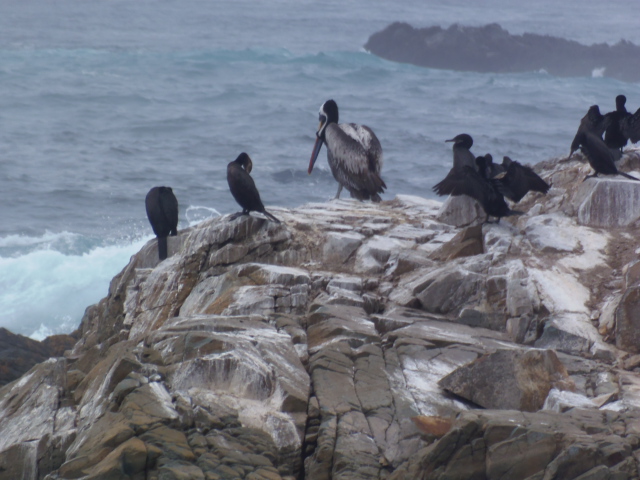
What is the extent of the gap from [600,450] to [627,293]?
261 cm

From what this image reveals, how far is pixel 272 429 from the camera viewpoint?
5.27 meters

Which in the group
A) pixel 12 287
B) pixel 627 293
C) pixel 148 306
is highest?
pixel 627 293

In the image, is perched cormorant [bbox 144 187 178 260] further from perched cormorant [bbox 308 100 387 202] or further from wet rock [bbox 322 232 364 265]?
perched cormorant [bbox 308 100 387 202]

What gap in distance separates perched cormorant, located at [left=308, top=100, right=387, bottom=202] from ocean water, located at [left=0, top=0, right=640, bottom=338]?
723cm

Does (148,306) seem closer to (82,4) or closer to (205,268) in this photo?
(205,268)

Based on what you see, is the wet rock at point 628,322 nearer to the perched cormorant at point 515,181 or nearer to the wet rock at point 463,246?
the wet rock at point 463,246

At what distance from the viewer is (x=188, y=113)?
33.4 meters

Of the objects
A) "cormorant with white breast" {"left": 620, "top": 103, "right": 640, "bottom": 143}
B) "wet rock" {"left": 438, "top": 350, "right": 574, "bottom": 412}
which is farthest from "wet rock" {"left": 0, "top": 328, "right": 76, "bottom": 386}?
"cormorant with white breast" {"left": 620, "top": 103, "right": 640, "bottom": 143}

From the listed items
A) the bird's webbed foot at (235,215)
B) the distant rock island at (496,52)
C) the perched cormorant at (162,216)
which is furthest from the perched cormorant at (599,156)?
the distant rock island at (496,52)

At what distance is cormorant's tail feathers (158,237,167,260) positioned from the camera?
368 inches

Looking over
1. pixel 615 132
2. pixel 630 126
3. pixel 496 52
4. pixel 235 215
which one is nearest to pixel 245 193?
pixel 235 215

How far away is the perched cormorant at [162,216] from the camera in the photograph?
9.45 m

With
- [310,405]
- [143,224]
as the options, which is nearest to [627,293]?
[310,405]

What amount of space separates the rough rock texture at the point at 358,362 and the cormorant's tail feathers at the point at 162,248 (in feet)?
0.69
